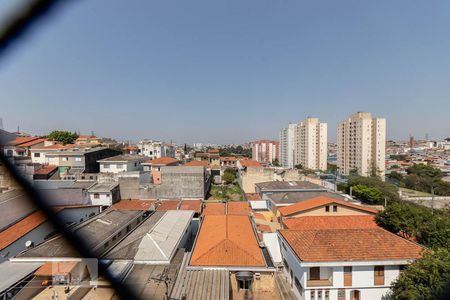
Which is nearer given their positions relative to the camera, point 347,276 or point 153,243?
point 347,276

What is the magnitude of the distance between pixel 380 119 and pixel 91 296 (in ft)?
97.4

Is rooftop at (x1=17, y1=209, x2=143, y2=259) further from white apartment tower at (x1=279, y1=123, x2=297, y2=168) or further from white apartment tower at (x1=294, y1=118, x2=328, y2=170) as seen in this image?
white apartment tower at (x1=279, y1=123, x2=297, y2=168)

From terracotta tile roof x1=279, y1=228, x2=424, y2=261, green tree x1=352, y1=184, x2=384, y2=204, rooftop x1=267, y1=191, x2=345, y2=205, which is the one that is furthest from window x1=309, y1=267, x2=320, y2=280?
green tree x1=352, y1=184, x2=384, y2=204

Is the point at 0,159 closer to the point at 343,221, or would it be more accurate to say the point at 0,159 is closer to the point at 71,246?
the point at 71,246

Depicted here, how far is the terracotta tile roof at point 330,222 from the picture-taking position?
22.8 ft

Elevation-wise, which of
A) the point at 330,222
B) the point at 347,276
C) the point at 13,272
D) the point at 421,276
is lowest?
the point at 347,276

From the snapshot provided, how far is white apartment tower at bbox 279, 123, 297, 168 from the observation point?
1478 inches

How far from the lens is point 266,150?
149ft

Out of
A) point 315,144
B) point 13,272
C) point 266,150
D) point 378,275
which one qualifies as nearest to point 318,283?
point 378,275

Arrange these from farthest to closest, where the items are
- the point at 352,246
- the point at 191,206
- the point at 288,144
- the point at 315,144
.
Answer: the point at 288,144, the point at 315,144, the point at 191,206, the point at 352,246

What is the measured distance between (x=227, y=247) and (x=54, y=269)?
9.17 feet

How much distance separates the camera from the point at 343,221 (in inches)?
283

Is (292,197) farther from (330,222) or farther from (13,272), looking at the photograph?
(13,272)

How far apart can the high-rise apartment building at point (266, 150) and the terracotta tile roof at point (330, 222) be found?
122 feet
